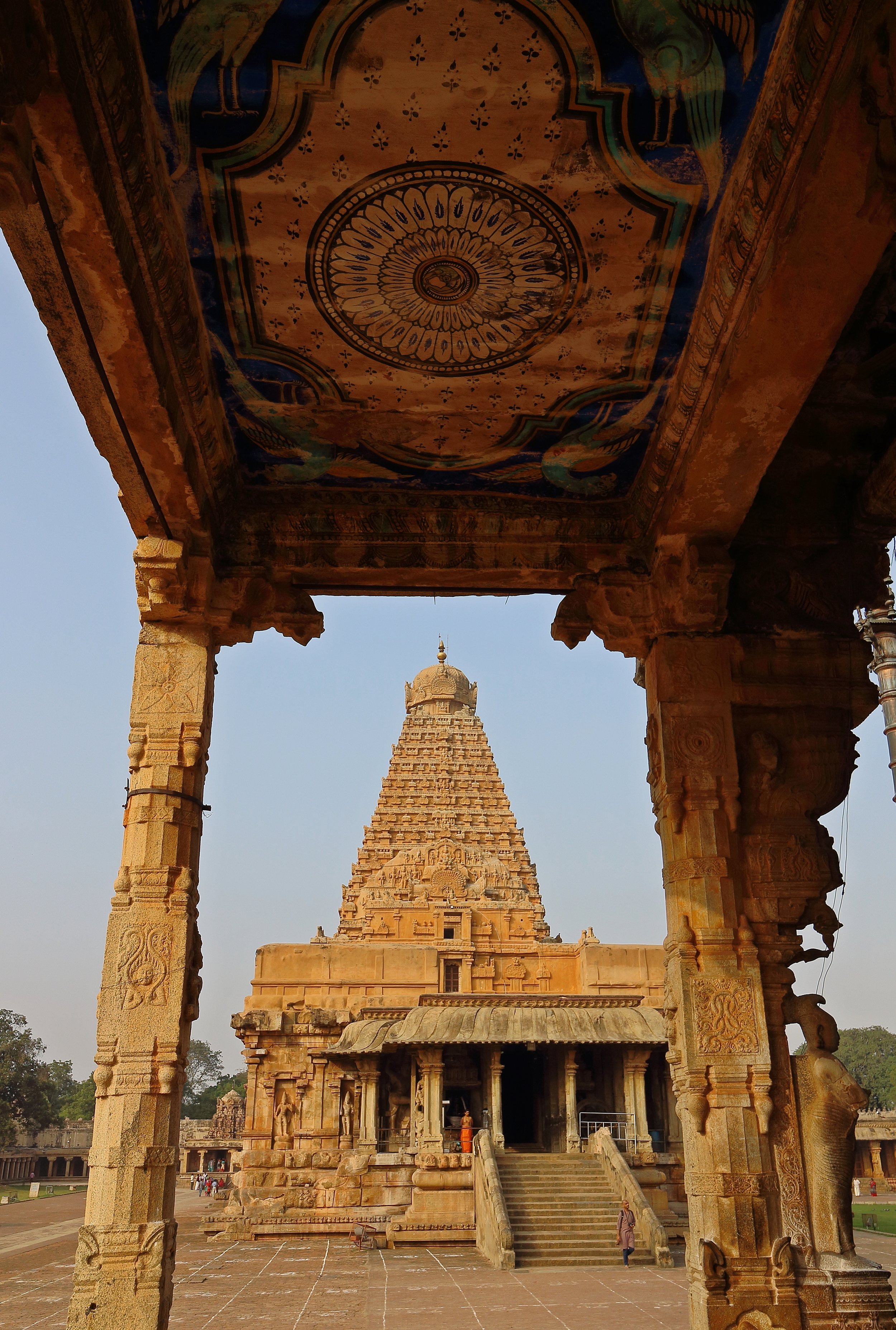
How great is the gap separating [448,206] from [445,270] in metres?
0.36

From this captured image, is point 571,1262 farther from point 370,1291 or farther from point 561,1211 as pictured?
point 370,1291

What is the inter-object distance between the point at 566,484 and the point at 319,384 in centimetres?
183

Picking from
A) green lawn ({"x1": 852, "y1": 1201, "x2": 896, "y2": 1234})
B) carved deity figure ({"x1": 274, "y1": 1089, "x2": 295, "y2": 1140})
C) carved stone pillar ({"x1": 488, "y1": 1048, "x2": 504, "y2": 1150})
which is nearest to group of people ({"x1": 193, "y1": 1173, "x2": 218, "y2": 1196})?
carved deity figure ({"x1": 274, "y1": 1089, "x2": 295, "y2": 1140})

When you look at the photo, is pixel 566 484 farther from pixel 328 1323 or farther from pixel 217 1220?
pixel 217 1220

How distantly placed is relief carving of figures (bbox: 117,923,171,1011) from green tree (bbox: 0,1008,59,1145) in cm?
5378

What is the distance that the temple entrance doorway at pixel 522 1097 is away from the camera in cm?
2575

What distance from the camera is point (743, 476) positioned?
5.69 meters

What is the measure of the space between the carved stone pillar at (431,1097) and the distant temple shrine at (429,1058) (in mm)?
37

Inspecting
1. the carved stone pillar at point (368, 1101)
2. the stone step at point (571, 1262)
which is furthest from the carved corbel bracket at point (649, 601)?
the carved stone pillar at point (368, 1101)

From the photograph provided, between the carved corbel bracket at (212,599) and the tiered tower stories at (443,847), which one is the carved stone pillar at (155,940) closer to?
the carved corbel bracket at (212,599)

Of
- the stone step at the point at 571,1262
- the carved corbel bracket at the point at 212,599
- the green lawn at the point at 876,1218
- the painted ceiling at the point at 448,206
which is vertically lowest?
the green lawn at the point at 876,1218

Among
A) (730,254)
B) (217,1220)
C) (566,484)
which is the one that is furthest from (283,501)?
(217,1220)

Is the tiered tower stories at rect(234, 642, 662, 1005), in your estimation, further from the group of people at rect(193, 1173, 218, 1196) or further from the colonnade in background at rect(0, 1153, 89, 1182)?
the colonnade in background at rect(0, 1153, 89, 1182)

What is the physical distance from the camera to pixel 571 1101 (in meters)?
22.2
